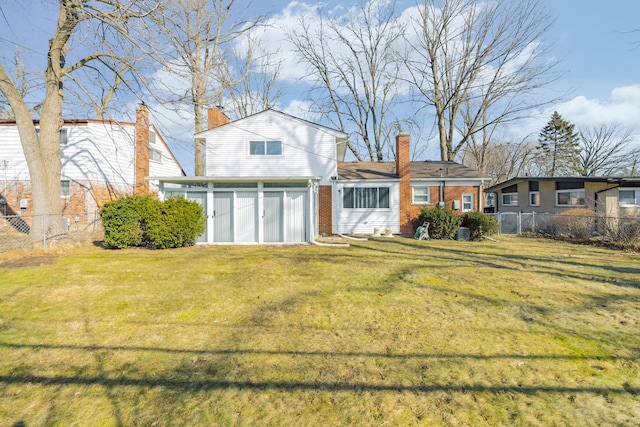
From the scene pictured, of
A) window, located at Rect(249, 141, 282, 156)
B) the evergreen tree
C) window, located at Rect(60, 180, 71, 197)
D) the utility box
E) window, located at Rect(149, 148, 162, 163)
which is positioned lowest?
the utility box

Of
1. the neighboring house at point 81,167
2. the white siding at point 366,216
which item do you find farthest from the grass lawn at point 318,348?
the neighboring house at point 81,167

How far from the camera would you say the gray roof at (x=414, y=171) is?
1623 cm

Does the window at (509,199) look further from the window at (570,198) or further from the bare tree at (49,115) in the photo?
the bare tree at (49,115)

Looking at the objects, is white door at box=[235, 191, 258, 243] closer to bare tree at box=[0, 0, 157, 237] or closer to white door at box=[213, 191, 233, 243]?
white door at box=[213, 191, 233, 243]

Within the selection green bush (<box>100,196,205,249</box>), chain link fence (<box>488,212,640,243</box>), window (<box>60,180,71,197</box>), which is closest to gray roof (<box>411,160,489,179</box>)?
chain link fence (<box>488,212,640,243</box>)

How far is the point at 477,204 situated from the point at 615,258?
7.00 m

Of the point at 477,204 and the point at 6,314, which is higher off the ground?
the point at 477,204

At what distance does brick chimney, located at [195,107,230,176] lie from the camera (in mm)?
16734

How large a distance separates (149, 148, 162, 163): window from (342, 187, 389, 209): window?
13.5 meters

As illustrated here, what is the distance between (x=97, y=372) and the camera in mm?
3143

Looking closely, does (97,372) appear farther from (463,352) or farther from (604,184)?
(604,184)

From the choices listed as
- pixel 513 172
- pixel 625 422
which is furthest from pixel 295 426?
pixel 513 172

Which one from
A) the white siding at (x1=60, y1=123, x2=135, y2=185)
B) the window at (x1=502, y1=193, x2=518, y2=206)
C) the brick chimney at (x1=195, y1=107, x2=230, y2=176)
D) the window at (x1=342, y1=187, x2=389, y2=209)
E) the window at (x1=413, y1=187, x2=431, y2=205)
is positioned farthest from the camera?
the window at (x1=502, y1=193, x2=518, y2=206)

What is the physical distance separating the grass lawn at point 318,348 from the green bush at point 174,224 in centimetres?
349
